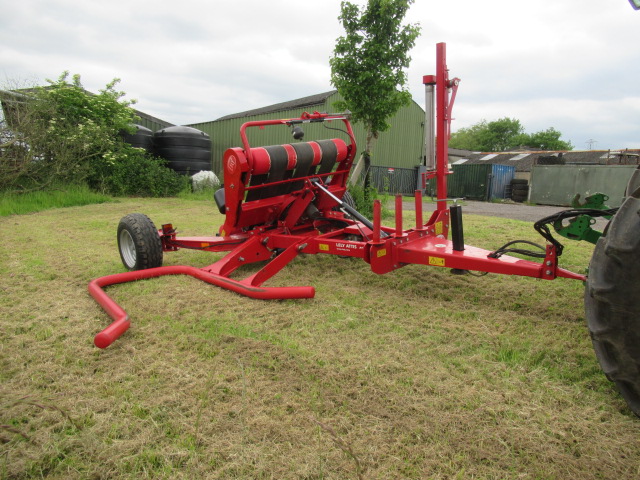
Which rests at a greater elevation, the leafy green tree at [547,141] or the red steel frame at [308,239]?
the leafy green tree at [547,141]

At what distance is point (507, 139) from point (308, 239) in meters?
75.0

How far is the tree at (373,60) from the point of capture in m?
8.12

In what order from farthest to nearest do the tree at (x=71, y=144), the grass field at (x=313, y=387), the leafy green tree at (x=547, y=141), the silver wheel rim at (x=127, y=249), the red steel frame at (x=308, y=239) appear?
the leafy green tree at (x=547, y=141)
the tree at (x=71, y=144)
the silver wheel rim at (x=127, y=249)
the red steel frame at (x=308, y=239)
the grass field at (x=313, y=387)

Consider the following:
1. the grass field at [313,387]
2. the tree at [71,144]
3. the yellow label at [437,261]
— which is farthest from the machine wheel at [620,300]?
the tree at [71,144]

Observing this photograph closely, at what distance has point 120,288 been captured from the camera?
12.4 ft

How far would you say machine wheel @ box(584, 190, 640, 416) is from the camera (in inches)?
64.6

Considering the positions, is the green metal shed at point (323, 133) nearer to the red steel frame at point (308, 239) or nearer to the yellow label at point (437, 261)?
the red steel frame at point (308, 239)

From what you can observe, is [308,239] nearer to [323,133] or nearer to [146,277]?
[146,277]

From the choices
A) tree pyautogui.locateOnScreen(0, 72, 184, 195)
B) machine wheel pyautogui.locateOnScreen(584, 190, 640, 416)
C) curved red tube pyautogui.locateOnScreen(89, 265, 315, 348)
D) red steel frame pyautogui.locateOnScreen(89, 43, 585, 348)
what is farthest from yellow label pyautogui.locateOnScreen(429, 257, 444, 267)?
tree pyautogui.locateOnScreen(0, 72, 184, 195)

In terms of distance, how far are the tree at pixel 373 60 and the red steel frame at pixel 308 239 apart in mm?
3820

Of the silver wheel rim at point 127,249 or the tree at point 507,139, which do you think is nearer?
the silver wheel rim at point 127,249

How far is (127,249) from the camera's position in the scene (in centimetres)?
454

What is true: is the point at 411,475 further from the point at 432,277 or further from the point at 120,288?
the point at 120,288

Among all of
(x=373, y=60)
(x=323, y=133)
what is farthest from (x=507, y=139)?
(x=373, y=60)
